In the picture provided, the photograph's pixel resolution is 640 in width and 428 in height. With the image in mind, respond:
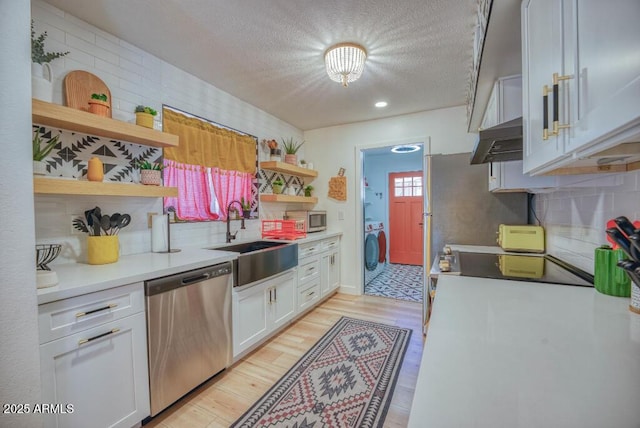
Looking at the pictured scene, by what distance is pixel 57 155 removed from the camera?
62.9 inches

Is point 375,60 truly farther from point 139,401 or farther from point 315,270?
point 139,401

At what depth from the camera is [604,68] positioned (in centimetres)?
57

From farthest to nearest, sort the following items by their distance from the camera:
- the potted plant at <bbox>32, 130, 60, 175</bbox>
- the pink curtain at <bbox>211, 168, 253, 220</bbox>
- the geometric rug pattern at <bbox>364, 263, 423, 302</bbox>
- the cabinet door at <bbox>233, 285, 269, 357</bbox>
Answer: the geometric rug pattern at <bbox>364, 263, 423, 302</bbox> < the pink curtain at <bbox>211, 168, 253, 220</bbox> < the cabinet door at <bbox>233, 285, 269, 357</bbox> < the potted plant at <bbox>32, 130, 60, 175</bbox>

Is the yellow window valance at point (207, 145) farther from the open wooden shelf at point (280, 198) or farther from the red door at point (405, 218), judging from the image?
the red door at point (405, 218)

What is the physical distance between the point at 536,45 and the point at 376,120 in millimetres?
2782

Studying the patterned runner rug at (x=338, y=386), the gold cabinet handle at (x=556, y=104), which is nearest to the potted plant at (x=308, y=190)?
the patterned runner rug at (x=338, y=386)

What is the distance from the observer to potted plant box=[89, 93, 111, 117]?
63.4 inches

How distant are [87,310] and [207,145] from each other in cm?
171

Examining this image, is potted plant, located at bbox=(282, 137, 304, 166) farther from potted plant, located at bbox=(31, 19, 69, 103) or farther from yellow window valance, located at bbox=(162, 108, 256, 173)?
potted plant, located at bbox=(31, 19, 69, 103)

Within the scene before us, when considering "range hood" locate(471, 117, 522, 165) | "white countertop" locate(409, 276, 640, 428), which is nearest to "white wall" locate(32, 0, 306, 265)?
"white countertop" locate(409, 276, 640, 428)

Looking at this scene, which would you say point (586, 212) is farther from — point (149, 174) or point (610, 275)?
point (149, 174)

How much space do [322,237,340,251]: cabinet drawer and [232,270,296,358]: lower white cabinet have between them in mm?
785

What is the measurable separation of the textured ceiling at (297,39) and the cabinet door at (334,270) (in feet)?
6.71

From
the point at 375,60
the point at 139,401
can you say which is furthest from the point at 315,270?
the point at 375,60
